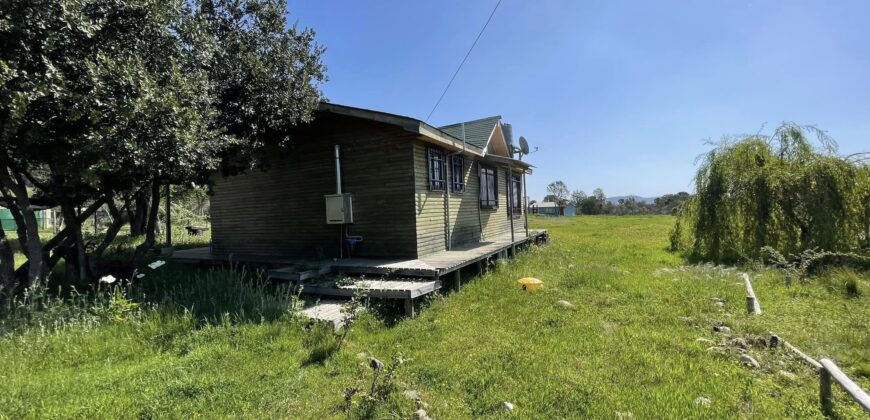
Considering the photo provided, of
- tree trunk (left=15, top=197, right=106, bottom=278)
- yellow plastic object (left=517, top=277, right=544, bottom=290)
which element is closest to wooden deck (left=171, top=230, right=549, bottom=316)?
yellow plastic object (left=517, top=277, right=544, bottom=290)

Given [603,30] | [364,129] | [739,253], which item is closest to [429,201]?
[364,129]

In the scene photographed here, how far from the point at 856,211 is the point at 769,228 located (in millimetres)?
1537

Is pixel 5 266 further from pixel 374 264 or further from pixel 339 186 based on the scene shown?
pixel 374 264

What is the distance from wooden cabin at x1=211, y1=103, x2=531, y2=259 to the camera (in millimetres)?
7715

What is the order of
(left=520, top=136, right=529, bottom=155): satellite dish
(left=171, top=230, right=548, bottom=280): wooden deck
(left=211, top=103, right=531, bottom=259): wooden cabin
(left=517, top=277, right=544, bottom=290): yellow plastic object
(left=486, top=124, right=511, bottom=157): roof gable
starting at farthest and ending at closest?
(left=520, top=136, right=529, bottom=155): satellite dish → (left=486, top=124, right=511, bottom=157): roof gable → (left=211, top=103, right=531, bottom=259): wooden cabin → (left=517, top=277, right=544, bottom=290): yellow plastic object → (left=171, top=230, right=548, bottom=280): wooden deck

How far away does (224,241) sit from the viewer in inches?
386

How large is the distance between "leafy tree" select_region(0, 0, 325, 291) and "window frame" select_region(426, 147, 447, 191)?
255 cm

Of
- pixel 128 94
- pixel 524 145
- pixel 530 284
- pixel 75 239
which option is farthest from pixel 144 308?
pixel 524 145

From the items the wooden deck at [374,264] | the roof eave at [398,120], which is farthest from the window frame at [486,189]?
the roof eave at [398,120]

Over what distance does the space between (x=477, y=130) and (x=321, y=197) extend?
252 inches

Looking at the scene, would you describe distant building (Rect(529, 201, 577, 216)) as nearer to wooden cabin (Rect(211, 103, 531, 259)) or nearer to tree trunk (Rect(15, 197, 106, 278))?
wooden cabin (Rect(211, 103, 531, 259))

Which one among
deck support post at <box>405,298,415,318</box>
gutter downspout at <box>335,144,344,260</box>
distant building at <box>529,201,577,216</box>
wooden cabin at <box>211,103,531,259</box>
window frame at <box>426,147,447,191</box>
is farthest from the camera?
distant building at <box>529,201,577,216</box>

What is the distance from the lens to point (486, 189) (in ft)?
39.2

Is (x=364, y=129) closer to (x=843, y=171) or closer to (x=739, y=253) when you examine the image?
(x=739, y=253)
